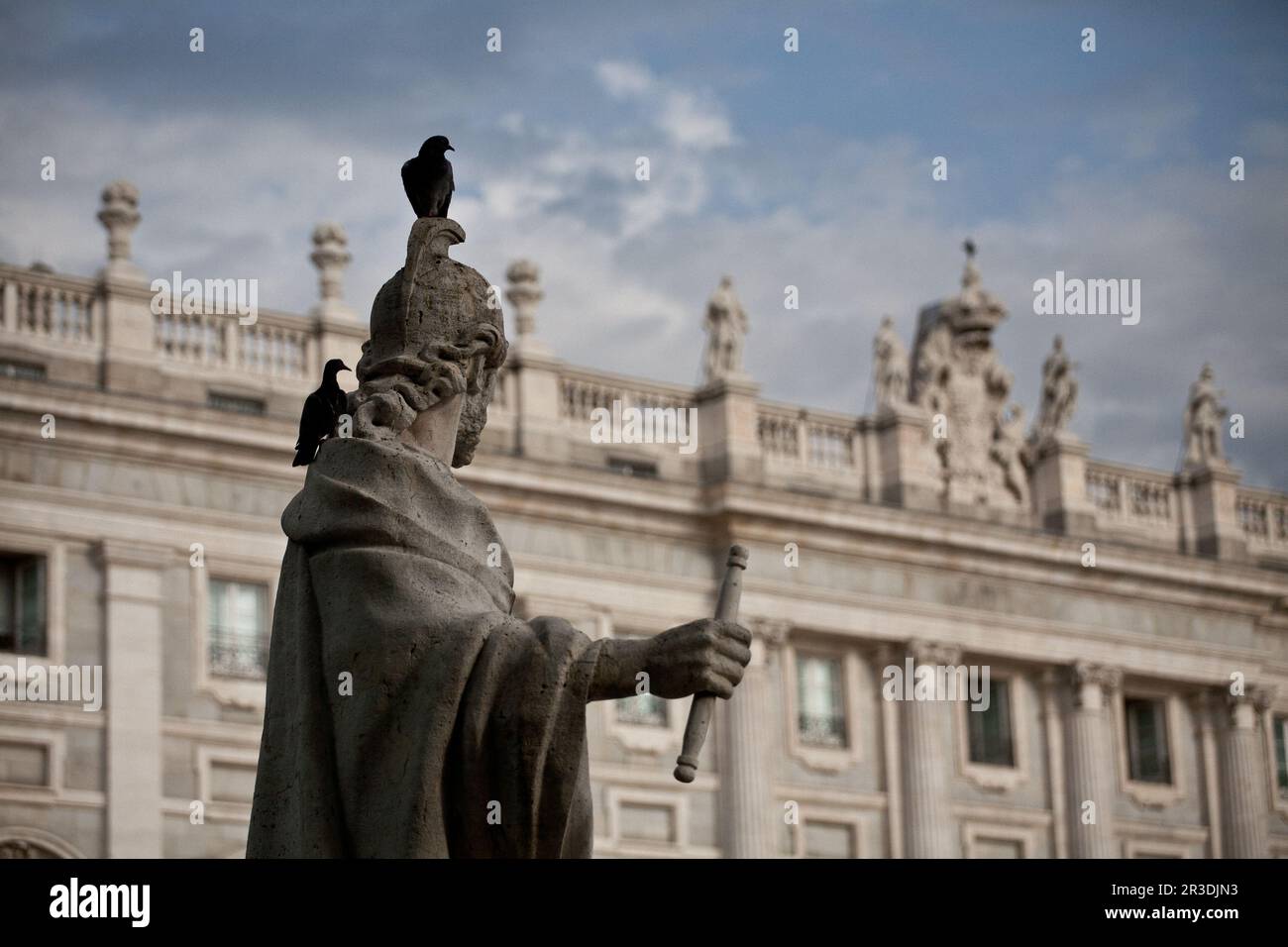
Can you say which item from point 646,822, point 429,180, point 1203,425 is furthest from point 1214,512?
point 429,180

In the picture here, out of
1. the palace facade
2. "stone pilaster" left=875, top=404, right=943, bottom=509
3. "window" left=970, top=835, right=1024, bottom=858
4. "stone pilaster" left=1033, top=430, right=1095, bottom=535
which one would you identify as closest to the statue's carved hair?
the palace facade

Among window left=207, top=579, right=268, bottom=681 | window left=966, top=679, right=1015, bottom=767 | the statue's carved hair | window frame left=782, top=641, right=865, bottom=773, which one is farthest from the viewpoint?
window left=966, top=679, right=1015, bottom=767

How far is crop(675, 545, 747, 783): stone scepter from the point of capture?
5777 millimetres

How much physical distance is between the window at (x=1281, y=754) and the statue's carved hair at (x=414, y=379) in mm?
37600

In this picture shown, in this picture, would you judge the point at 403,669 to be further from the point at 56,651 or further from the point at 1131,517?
the point at 1131,517

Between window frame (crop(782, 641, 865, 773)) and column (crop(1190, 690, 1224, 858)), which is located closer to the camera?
window frame (crop(782, 641, 865, 773))

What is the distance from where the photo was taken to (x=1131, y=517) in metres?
43.1

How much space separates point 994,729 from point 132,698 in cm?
1206

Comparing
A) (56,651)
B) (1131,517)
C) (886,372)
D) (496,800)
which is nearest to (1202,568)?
(1131,517)

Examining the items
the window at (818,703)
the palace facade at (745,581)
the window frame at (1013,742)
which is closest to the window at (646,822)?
the palace facade at (745,581)

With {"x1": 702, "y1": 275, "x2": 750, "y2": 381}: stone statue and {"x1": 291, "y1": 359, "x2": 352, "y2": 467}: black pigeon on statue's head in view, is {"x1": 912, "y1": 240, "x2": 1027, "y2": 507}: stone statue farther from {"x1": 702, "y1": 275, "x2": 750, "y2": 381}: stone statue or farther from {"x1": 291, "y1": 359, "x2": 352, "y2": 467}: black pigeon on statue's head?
{"x1": 291, "y1": 359, "x2": 352, "y2": 467}: black pigeon on statue's head

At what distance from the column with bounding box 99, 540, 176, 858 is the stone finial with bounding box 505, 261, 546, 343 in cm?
598

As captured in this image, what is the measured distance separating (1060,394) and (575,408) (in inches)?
308

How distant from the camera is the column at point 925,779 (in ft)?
126
